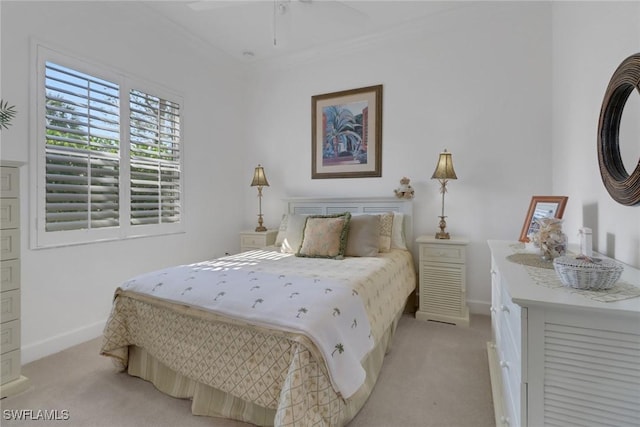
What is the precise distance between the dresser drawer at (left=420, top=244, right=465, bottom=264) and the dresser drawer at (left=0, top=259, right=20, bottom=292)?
307cm

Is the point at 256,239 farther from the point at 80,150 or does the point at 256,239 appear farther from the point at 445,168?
the point at 445,168

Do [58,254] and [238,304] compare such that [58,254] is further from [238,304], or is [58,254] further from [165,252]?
[238,304]

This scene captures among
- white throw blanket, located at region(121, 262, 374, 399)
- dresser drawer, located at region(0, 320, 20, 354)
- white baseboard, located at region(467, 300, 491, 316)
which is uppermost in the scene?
white throw blanket, located at region(121, 262, 374, 399)

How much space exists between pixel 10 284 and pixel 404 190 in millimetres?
3187

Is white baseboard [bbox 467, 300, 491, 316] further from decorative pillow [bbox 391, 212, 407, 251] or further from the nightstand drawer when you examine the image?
the nightstand drawer

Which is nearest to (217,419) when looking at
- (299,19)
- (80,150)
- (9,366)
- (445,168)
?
(9,366)

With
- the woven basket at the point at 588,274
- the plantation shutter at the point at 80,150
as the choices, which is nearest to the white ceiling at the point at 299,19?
the plantation shutter at the point at 80,150

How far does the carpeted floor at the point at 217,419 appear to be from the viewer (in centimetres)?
156

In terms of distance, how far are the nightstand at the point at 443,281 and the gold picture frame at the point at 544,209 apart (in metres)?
0.69

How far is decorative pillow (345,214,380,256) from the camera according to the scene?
8.64 ft

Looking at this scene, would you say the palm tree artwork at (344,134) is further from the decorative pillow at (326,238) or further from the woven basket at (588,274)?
the woven basket at (588,274)

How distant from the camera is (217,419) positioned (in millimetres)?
1565

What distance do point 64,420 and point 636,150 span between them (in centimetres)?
301

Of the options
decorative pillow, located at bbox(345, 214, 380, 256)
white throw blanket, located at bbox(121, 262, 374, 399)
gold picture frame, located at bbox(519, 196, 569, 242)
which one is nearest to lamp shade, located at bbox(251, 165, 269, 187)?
decorative pillow, located at bbox(345, 214, 380, 256)
